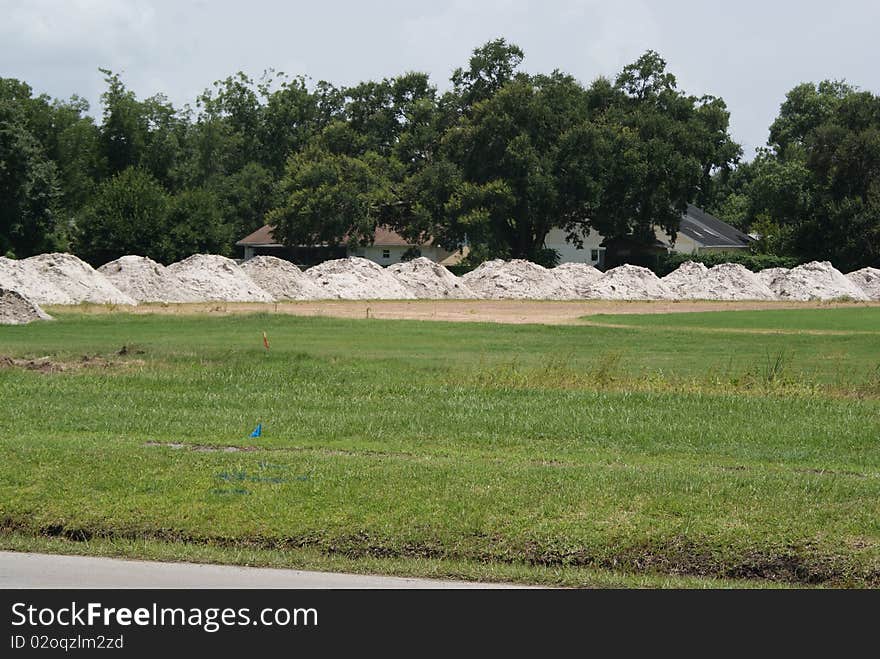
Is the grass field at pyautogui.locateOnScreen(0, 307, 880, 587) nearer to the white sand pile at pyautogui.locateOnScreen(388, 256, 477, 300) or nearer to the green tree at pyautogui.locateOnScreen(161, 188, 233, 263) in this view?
the white sand pile at pyautogui.locateOnScreen(388, 256, 477, 300)

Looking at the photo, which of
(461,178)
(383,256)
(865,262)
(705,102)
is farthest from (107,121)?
(865,262)

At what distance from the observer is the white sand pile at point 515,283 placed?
71.4m

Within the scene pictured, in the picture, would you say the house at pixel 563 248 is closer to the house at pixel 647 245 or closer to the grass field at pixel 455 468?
the house at pixel 647 245

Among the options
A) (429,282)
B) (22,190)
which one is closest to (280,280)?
(429,282)

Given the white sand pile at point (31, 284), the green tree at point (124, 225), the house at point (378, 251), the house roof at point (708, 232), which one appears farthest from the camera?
the house roof at point (708, 232)

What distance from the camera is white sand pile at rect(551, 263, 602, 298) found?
7362 cm

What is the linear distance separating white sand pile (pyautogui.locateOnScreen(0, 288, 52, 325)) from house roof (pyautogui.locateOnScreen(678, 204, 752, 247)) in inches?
2879

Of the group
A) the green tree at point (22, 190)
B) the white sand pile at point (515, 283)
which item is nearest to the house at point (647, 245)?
the white sand pile at point (515, 283)

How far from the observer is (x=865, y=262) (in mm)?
85938

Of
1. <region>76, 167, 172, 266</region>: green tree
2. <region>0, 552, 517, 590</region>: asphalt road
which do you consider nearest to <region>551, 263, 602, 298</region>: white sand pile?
<region>76, 167, 172, 266</region>: green tree

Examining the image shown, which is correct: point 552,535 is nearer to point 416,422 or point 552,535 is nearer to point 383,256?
point 416,422

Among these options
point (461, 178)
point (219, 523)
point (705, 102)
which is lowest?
point (219, 523)

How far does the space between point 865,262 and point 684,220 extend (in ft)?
85.0

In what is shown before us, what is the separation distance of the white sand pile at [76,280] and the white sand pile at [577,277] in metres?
28.7
